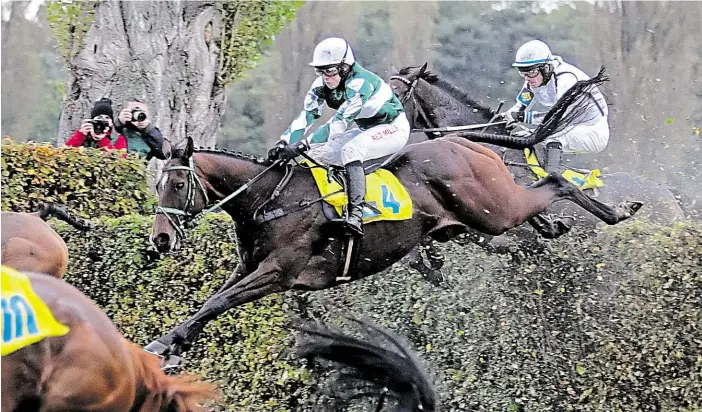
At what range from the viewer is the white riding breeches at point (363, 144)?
556cm

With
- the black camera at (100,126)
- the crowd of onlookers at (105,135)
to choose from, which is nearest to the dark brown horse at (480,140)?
the crowd of onlookers at (105,135)

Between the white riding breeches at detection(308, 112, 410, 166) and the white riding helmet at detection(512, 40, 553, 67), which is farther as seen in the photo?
the white riding helmet at detection(512, 40, 553, 67)

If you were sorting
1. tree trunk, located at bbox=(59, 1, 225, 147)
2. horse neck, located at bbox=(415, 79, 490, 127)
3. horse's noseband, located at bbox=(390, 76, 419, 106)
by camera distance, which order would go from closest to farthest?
horse's noseband, located at bbox=(390, 76, 419, 106), horse neck, located at bbox=(415, 79, 490, 127), tree trunk, located at bbox=(59, 1, 225, 147)

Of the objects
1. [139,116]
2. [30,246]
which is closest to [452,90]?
[139,116]

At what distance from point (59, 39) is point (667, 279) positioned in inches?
266

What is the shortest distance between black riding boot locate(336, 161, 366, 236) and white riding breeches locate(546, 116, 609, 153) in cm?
153

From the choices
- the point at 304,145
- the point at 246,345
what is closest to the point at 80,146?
the point at 246,345

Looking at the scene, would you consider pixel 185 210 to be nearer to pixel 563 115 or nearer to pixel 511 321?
pixel 511 321

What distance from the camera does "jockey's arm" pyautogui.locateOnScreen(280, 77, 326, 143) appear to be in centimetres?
562

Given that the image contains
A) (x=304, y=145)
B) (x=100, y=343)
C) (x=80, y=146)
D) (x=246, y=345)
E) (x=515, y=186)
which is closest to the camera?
(x=100, y=343)

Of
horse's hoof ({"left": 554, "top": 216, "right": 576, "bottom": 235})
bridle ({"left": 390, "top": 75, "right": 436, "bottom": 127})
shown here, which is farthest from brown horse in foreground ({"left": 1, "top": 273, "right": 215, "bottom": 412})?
bridle ({"left": 390, "top": 75, "right": 436, "bottom": 127})

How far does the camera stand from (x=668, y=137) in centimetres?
1811

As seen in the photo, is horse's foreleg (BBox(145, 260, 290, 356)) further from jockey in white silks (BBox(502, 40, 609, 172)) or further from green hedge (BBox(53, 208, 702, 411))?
jockey in white silks (BBox(502, 40, 609, 172))

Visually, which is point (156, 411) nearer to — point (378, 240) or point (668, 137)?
point (378, 240)
